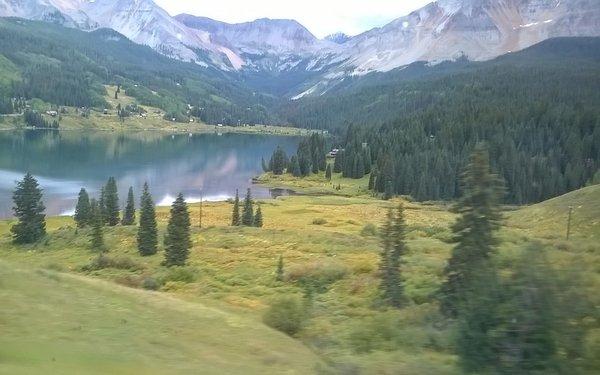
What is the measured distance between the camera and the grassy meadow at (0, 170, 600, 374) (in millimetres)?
18000

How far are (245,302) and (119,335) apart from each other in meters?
18.0

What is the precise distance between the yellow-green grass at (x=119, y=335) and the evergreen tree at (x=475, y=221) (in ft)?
33.3

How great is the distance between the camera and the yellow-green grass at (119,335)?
16.2m

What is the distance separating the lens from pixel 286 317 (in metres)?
26.9

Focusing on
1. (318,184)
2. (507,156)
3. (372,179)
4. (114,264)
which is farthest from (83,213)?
(507,156)

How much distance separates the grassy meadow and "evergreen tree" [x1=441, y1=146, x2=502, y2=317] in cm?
152

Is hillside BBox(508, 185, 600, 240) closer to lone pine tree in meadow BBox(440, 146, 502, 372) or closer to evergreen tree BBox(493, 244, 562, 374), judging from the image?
lone pine tree in meadow BBox(440, 146, 502, 372)

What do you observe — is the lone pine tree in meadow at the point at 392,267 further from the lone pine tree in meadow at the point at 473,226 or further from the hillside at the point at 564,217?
the hillside at the point at 564,217

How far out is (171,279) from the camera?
1779 inches

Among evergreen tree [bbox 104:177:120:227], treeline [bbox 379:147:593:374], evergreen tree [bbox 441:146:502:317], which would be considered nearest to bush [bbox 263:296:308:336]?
evergreen tree [bbox 441:146:502:317]

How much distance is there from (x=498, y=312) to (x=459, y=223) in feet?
46.9

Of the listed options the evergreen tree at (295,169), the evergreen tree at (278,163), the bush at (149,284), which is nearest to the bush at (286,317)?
the bush at (149,284)

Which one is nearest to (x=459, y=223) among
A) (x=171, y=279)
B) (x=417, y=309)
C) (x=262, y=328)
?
(x=417, y=309)

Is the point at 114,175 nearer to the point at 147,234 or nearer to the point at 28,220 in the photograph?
the point at 28,220
